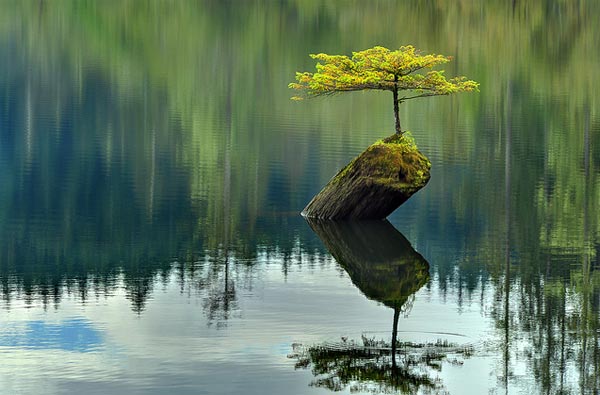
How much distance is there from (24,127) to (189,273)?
75686 millimetres

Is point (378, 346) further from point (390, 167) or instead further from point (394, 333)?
point (390, 167)

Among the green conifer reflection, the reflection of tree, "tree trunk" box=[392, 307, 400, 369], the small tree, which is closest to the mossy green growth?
the small tree

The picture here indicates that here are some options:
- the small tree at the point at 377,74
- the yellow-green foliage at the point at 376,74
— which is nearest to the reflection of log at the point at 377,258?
the small tree at the point at 377,74

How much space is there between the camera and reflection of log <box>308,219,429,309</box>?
35916 millimetres

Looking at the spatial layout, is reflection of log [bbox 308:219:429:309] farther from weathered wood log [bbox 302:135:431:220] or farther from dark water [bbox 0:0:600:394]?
weathered wood log [bbox 302:135:431:220]

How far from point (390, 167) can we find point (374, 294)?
15024 millimetres

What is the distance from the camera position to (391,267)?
40.0 metres

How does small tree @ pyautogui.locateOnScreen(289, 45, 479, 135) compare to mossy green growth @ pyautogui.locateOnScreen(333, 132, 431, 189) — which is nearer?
mossy green growth @ pyautogui.locateOnScreen(333, 132, 431, 189)

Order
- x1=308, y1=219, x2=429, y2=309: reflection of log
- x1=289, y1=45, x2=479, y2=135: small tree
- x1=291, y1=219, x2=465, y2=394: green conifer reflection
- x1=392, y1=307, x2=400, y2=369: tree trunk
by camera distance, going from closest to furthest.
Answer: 1. x1=291, y1=219, x2=465, y2=394: green conifer reflection
2. x1=392, y1=307, x2=400, y2=369: tree trunk
3. x1=308, y1=219, x2=429, y2=309: reflection of log
4. x1=289, y1=45, x2=479, y2=135: small tree

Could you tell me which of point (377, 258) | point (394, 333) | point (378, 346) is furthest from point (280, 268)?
→ point (378, 346)

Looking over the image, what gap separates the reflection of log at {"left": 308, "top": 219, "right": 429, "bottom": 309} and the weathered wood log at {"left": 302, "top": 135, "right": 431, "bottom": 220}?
703mm

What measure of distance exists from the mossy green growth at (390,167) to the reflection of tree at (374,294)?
2.15 meters

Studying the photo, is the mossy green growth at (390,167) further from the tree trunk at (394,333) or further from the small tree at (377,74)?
the tree trunk at (394,333)

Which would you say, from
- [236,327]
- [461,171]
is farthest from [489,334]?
[461,171]
